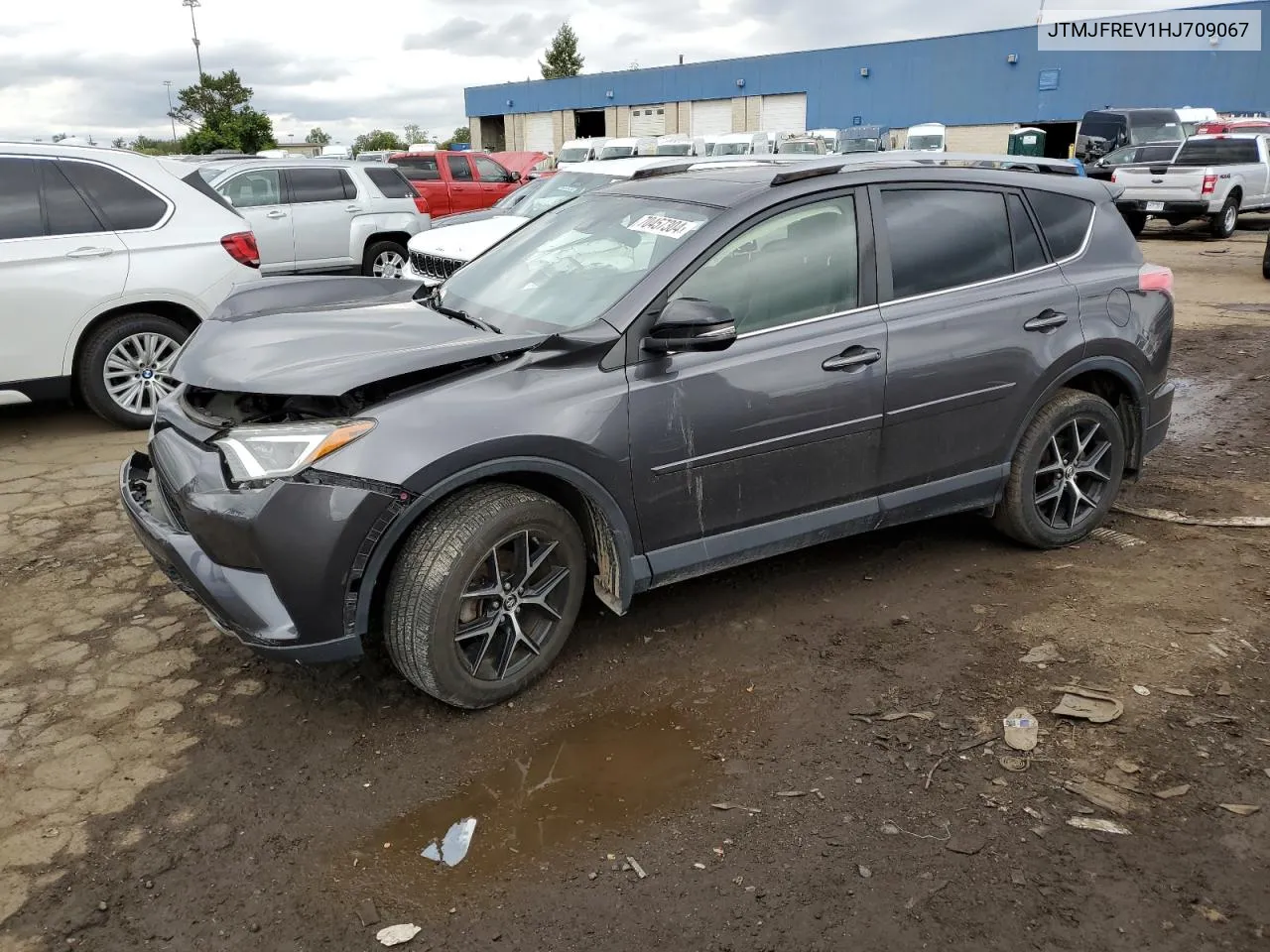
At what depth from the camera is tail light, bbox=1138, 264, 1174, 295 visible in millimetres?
4559

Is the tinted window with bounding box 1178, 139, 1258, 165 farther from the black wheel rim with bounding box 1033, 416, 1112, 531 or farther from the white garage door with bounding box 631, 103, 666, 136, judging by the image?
the white garage door with bounding box 631, 103, 666, 136

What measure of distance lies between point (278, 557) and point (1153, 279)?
13.1 feet

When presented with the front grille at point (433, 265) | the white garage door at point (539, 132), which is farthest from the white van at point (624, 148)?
the white garage door at point (539, 132)

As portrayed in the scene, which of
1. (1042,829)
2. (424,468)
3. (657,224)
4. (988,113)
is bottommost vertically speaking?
(1042,829)

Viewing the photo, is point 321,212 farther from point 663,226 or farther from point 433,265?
point 663,226

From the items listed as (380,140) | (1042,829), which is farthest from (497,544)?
(380,140)

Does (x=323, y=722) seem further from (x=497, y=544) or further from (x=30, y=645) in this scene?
(x=30, y=645)

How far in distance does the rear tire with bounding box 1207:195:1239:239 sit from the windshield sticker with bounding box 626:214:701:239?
1813 cm

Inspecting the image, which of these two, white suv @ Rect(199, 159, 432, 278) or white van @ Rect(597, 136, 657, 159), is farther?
white van @ Rect(597, 136, 657, 159)

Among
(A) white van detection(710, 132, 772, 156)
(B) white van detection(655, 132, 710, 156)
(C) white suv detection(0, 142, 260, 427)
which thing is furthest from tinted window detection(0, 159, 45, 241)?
(A) white van detection(710, 132, 772, 156)

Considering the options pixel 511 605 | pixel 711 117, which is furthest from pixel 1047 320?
pixel 711 117

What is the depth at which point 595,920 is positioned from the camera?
247 cm

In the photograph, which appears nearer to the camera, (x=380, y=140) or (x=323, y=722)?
(x=323, y=722)

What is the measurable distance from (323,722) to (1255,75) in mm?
42453
